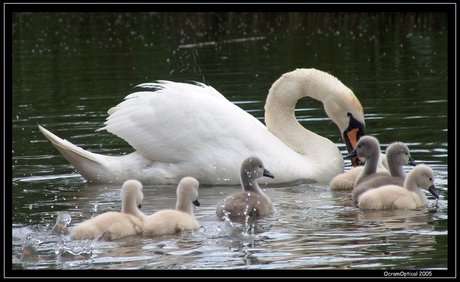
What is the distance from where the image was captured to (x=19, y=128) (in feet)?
39.0

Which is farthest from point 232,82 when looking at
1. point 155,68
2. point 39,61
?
point 39,61

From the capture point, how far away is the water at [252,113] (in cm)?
557

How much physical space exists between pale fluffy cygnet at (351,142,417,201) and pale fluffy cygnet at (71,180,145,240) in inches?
94.3

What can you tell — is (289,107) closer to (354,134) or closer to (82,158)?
(354,134)

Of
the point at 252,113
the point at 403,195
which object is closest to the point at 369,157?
the point at 403,195

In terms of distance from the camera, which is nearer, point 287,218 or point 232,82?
point 287,218

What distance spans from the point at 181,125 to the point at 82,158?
1.23 meters

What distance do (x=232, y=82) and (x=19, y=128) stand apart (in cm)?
595

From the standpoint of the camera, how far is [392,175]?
24.9 feet

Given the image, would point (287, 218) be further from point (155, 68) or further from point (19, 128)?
point (155, 68)

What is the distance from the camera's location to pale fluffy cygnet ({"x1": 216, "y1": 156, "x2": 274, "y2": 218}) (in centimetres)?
680

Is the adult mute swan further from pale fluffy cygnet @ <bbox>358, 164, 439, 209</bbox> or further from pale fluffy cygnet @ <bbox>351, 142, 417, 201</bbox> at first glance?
pale fluffy cygnet @ <bbox>358, 164, 439, 209</bbox>

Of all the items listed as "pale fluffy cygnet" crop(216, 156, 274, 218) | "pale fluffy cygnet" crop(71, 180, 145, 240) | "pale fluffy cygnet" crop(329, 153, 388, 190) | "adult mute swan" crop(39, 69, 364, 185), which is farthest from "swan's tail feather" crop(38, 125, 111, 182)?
"pale fluffy cygnet" crop(329, 153, 388, 190)
